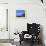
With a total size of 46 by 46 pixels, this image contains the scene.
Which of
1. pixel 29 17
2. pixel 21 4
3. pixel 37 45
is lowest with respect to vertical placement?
pixel 37 45

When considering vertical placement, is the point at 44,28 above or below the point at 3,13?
below

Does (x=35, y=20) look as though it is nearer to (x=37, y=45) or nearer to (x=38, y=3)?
(x=38, y=3)

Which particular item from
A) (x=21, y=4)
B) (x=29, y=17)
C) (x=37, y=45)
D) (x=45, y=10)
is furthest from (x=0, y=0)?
(x=37, y=45)

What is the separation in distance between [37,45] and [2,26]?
60.0 inches

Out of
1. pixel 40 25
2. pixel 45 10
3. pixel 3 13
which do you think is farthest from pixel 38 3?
pixel 3 13

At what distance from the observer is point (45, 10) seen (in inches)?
140

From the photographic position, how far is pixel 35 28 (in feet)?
10.8

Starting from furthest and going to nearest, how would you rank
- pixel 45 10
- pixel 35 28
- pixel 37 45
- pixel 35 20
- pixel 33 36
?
pixel 35 20
pixel 45 10
pixel 35 28
pixel 33 36
pixel 37 45

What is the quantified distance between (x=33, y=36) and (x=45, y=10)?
3.11ft

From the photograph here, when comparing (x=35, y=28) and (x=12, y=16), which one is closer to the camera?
(x=35, y=28)

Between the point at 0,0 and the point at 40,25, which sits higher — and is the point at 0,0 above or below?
above

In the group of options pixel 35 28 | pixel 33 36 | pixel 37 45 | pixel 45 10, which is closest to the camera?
pixel 37 45

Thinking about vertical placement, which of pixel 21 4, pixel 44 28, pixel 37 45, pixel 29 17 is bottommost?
pixel 37 45

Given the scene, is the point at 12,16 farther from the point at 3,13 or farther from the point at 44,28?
the point at 44,28
